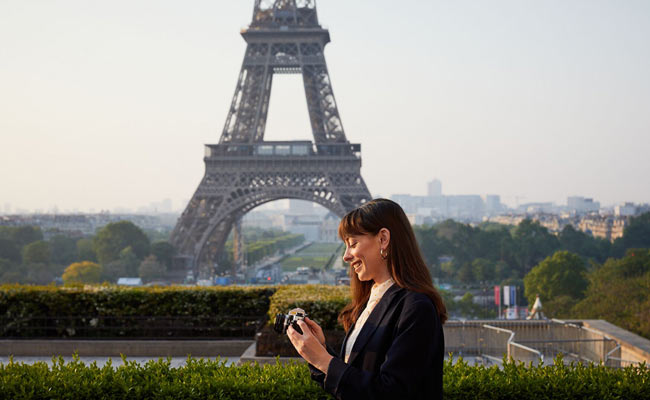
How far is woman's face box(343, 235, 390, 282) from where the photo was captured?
305 cm

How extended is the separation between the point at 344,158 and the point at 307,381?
36.0 m

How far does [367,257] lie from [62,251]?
5891cm

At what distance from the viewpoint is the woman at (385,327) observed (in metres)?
2.76

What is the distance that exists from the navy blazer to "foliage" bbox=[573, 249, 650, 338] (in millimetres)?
21044

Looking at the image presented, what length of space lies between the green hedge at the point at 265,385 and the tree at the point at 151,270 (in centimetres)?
4407

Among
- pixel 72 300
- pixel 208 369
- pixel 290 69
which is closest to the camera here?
pixel 208 369

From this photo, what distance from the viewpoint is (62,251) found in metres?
57.1

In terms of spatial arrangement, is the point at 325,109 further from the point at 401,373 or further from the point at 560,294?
the point at 401,373

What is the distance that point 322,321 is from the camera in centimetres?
969

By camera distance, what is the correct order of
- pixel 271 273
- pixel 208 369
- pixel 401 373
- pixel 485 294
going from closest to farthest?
pixel 401 373
pixel 208 369
pixel 485 294
pixel 271 273

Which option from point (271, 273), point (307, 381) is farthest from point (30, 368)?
point (271, 273)

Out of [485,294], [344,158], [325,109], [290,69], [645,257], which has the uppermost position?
[290,69]

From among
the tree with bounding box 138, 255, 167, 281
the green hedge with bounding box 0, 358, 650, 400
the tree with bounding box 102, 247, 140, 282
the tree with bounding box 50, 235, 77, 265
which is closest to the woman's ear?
the green hedge with bounding box 0, 358, 650, 400

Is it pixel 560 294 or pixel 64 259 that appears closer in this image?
pixel 560 294
